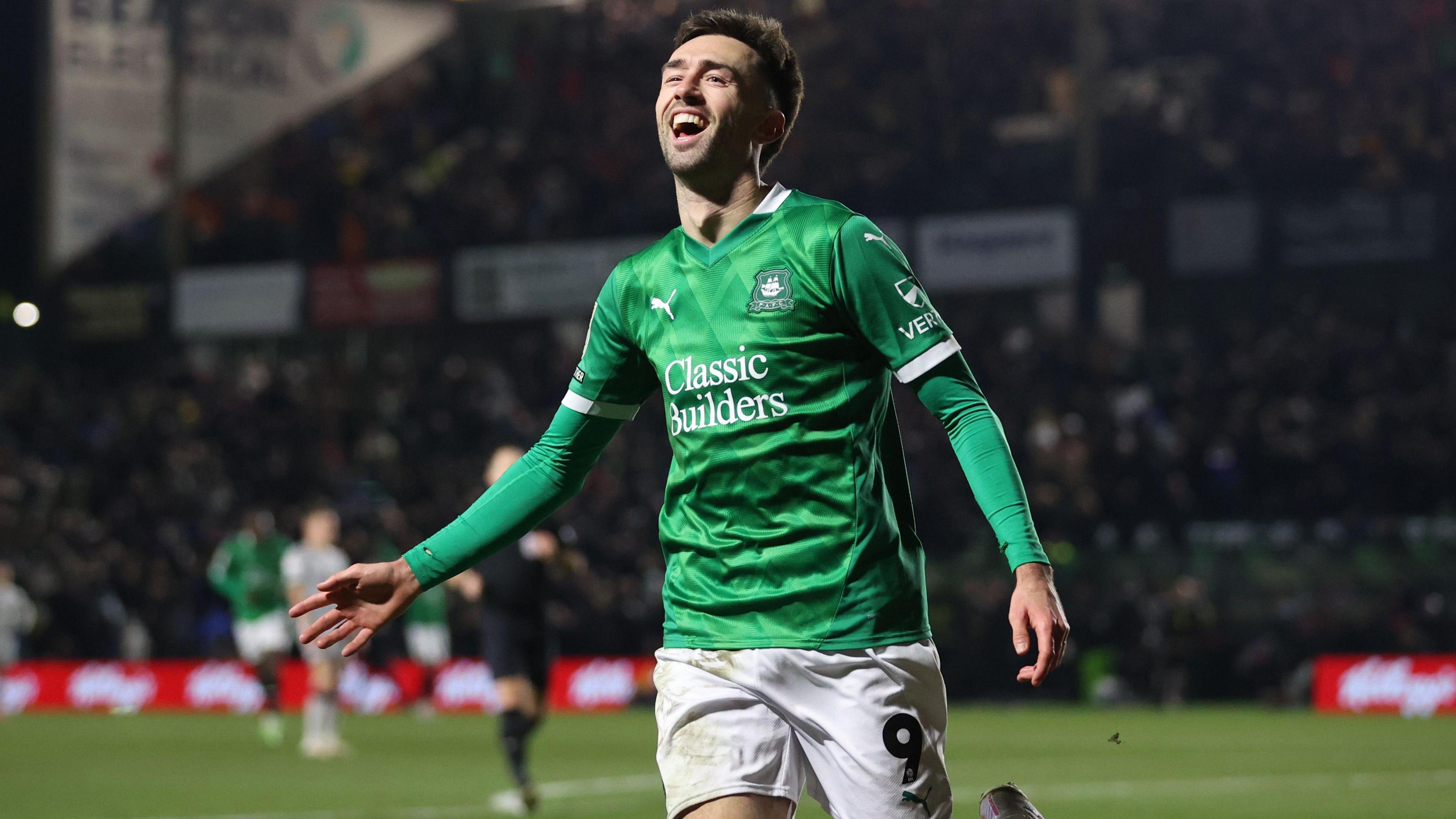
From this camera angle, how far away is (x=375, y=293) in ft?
117

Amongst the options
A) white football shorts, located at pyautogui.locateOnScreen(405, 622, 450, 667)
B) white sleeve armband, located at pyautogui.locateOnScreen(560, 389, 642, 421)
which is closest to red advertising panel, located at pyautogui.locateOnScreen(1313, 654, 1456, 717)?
white football shorts, located at pyautogui.locateOnScreen(405, 622, 450, 667)

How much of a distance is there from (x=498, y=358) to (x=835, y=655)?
32649mm

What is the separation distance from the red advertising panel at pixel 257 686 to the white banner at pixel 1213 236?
33.7 ft

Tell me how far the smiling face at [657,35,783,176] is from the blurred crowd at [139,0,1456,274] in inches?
985

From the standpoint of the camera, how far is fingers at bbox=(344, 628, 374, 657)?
421 cm

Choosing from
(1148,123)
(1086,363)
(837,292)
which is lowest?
(1086,363)

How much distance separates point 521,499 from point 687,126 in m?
0.95

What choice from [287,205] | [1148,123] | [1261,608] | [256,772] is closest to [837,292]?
[256,772]

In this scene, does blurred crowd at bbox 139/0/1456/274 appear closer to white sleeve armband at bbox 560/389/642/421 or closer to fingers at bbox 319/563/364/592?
white sleeve armband at bbox 560/389/642/421

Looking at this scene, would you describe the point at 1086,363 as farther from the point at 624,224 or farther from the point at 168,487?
the point at 168,487

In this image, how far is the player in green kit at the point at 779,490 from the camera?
3.98 metres

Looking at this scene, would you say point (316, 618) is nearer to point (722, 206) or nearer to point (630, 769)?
point (630, 769)

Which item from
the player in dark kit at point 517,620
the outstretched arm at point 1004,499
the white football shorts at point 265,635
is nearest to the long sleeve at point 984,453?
the outstretched arm at point 1004,499

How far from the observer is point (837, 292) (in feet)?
13.3
